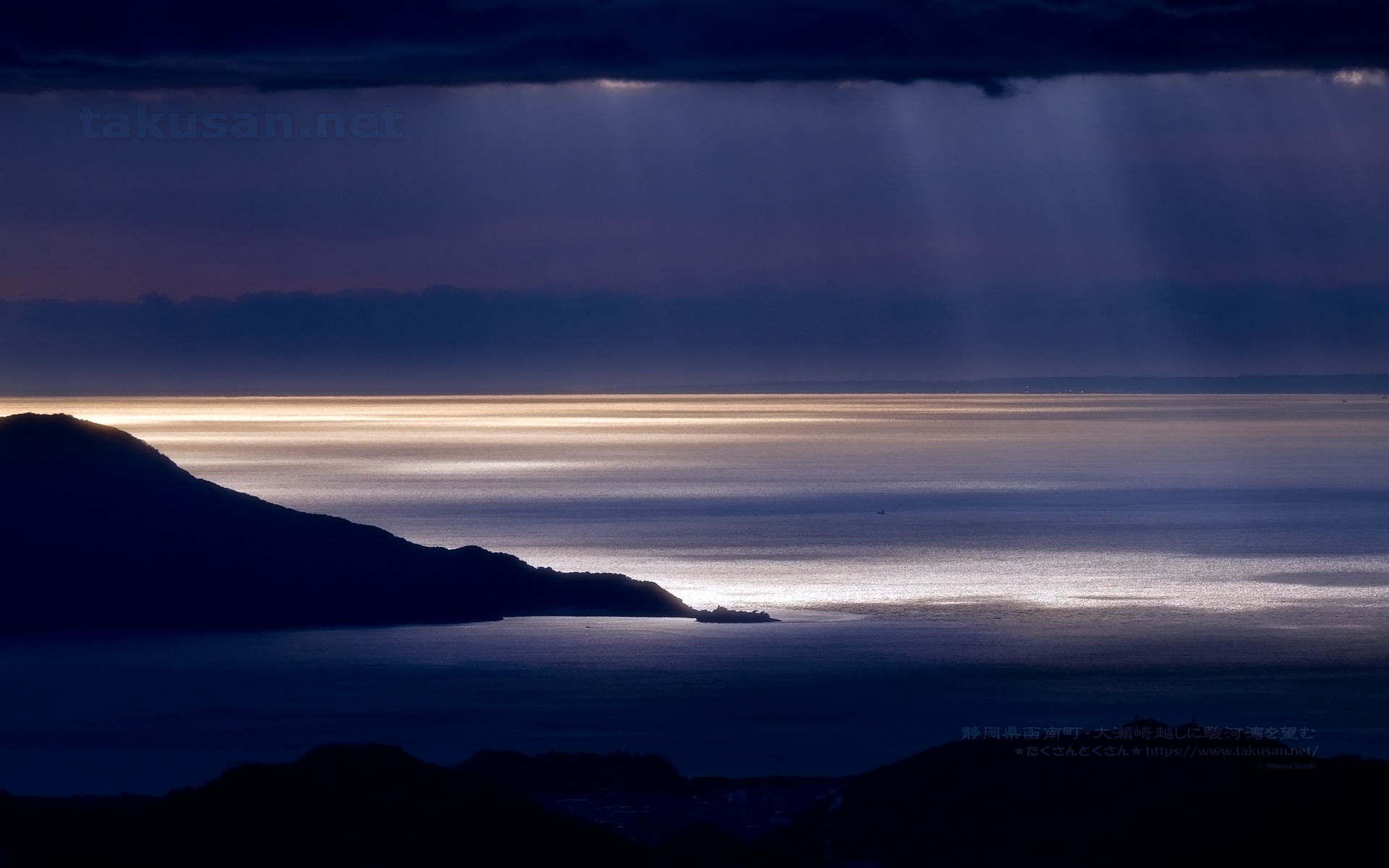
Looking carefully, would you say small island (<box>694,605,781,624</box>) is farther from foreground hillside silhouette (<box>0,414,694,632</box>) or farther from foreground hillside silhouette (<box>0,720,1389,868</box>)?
foreground hillside silhouette (<box>0,720,1389,868</box>)

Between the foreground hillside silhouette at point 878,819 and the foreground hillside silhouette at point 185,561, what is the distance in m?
27.6

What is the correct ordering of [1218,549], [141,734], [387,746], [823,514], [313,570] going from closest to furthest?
[387,746] < [141,734] < [313,570] < [1218,549] < [823,514]

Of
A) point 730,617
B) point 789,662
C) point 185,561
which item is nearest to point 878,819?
point 789,662

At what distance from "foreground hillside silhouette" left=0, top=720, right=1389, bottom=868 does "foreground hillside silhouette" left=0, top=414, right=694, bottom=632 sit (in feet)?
90.4

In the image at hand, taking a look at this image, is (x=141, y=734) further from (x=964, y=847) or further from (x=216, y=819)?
(x=964, y=847)

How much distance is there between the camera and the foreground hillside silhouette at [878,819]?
1770cm

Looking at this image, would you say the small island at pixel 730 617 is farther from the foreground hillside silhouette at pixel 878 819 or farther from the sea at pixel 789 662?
the foreground hillside silhouette at pixel 878 819

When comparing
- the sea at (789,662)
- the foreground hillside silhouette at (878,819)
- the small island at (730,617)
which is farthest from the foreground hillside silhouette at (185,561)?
the foreground hillside silhouette at (878,819)

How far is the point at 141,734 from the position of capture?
121 feet

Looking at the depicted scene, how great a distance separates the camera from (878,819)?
64.7 feet

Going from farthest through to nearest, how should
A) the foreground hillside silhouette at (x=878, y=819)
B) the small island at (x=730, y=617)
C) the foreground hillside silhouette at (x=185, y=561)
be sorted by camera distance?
1. the small island at (x=730, y=617)
2. the foreground hillside silhouette at (x=185, y=561)
3. the foreground hillside silhouette at (x=878, y=819)

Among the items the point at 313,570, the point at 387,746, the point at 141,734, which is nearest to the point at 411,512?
the point at 313,570

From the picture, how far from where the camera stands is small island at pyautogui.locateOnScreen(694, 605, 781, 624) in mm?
55969

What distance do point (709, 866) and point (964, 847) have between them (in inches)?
129
